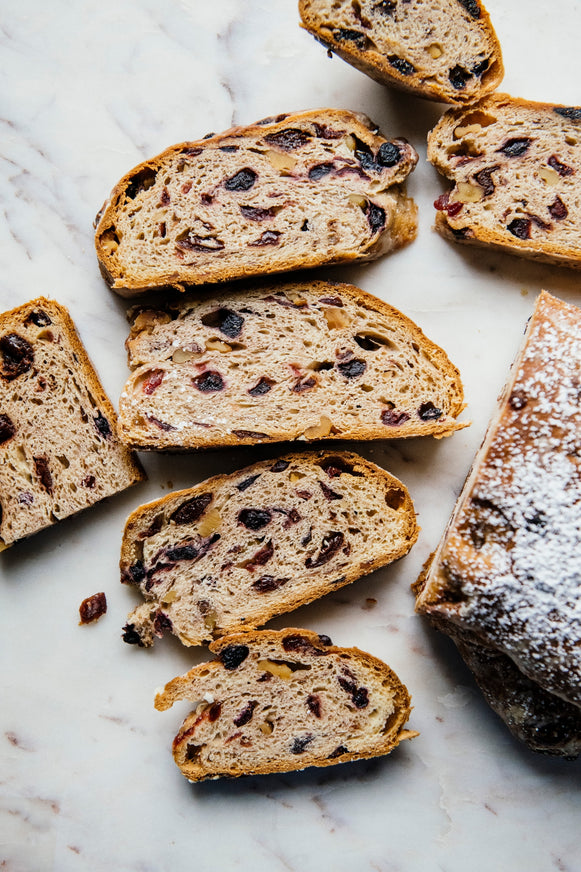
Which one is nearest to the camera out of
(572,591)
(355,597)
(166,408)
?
(572,591)

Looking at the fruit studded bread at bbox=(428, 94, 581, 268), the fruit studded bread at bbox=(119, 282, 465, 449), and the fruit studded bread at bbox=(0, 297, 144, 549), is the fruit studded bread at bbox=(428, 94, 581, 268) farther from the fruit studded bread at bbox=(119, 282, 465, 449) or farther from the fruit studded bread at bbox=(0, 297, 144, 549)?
the fruit studded bread at bbox=(0, 297, 144, 549)

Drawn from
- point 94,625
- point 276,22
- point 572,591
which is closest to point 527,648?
point 572,591

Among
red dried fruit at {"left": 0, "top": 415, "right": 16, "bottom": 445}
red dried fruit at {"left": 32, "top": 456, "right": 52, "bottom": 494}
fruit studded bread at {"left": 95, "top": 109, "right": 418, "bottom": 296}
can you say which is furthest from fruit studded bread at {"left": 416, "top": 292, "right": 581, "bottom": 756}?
red dried fruit at {"left": 0, "top": 415, "right": 16, "bottom": 445}

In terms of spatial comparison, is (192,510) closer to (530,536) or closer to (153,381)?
(153,381)

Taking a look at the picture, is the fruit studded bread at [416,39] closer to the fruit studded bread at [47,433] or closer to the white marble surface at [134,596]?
the white marble surface at [134,596]

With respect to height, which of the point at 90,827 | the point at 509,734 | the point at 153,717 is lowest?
the point at 509,734

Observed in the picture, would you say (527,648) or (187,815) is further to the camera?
(187,815)

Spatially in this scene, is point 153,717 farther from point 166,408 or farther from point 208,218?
point 208,218

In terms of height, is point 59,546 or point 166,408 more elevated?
point 166,408

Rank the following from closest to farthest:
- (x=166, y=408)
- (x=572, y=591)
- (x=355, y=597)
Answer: (x=572, y=591), (x=166, y=408), (x=355, y=597)
